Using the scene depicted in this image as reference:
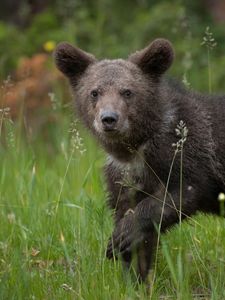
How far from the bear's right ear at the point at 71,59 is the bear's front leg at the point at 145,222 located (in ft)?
4.53

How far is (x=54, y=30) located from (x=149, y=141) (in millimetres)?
7057

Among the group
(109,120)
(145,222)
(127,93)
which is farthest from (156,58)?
(145,222)

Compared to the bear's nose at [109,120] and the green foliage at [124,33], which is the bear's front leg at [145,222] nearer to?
the bear's nose at [109,120]

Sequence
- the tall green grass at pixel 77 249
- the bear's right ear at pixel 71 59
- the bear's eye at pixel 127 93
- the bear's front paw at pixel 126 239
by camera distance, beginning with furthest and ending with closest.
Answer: the bear's right ear at pixel 71 59
the bear's eye at pixel 127 93
the bear's front paw at pixel 126 239
the tall green grass at pixel 77 249

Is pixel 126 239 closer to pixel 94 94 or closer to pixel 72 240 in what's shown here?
pixel 72 240

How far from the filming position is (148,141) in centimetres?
660

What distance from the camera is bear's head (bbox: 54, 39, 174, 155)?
650cm

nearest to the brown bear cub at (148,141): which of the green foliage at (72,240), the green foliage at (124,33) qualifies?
→ the green foliage at (72,240)

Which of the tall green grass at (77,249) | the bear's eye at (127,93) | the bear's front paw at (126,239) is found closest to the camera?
the tall green grass at (77,249)

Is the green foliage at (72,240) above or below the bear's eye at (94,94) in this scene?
below

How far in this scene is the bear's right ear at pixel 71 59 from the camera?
23.4 feet

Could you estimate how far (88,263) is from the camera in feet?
19.7

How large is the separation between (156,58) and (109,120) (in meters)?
0.83

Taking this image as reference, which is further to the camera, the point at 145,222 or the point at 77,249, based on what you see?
the point at 145,222
